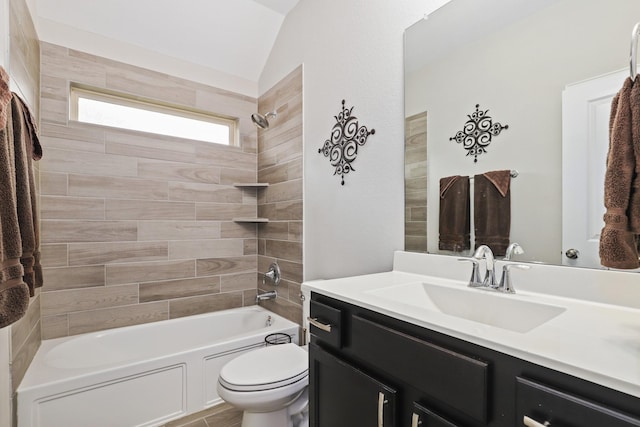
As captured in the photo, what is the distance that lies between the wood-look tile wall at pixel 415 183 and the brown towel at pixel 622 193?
0.83m

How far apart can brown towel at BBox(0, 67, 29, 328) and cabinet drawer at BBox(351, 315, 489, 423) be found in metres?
1.04

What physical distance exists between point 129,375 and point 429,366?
1.75 m

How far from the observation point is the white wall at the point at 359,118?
1.61 metres

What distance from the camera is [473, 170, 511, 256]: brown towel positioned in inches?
47.6

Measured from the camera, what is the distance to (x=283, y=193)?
2576 millimetres

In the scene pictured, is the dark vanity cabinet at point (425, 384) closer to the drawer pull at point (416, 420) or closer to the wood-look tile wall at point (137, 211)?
the drawer pull at point (416, 420)

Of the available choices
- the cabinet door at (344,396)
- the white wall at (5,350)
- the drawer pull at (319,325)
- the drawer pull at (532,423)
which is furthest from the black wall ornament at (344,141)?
the white wall at (5,350)

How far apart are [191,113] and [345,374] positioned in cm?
250

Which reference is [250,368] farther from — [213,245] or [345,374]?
[213,245]

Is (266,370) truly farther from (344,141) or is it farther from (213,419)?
(344,141)

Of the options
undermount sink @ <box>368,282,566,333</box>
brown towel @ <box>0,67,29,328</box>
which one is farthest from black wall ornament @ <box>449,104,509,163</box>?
brown towel @ <box>0,67,29,328</box>

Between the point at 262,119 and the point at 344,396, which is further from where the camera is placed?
the point at 262,119

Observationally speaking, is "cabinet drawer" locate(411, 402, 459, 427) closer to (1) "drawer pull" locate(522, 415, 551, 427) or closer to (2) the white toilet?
(1) "drawer pull" locate(522, 415, 551, 427)

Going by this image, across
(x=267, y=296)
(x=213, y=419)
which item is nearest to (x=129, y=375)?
(x=213, y=419)
